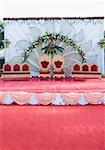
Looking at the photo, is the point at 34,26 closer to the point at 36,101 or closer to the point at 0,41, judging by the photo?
the point at 0,41

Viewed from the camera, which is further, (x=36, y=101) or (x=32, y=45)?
(x=32, y=45)

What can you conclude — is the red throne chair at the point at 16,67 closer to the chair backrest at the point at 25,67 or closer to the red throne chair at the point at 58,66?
the chair backrest at the point at 25,67

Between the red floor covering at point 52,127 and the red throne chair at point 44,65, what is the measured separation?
11.5 ft

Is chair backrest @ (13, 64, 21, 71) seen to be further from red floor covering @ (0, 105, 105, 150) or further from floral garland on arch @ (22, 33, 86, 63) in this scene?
red floor covering @ (0, 105, 105, 150)

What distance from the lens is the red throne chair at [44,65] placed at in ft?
30.8

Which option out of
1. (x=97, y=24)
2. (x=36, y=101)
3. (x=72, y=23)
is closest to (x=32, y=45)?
(x=72, y=23)

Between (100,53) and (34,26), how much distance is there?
90.5 inches

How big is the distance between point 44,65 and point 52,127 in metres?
5.30

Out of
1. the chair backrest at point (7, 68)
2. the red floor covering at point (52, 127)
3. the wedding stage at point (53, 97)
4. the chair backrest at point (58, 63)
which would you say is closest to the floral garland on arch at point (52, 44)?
the chair backrest at point (58, 63)

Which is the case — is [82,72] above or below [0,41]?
below

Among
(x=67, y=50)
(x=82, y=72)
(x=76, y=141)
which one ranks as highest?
(x=67, y=50)

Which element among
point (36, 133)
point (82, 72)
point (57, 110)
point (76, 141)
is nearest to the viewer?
point (76, 141)

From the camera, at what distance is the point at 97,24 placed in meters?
10.1

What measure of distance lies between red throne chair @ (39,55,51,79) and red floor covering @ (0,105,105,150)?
11.5ft
